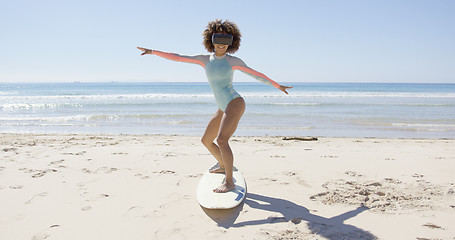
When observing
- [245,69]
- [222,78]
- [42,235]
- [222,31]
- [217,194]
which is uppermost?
[222,31]

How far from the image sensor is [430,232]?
296cm

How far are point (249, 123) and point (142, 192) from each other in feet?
29.6

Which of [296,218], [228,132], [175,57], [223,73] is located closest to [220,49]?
[223,73]

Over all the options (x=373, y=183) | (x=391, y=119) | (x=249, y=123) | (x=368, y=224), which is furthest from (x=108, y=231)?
(x=391, y=119)

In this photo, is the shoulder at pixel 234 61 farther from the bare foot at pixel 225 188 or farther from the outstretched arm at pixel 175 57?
the bare foot at pixel 225 188

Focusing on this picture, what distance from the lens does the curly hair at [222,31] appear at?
153 inches

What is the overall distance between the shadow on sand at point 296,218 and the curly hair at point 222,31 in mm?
1986

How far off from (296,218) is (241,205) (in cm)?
68

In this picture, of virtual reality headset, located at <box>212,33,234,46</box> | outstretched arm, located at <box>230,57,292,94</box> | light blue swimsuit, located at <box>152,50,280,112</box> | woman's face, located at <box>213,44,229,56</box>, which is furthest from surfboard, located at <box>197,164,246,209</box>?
virtual reality headset, located at <box>212,33,234,46</box>

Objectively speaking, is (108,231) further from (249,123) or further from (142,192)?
(249,123)

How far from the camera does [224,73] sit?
3.84 meters

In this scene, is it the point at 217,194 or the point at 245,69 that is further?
the point at 245,69

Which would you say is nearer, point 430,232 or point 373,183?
point 430,232

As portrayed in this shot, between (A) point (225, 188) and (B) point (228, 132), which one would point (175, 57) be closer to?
(B) point (228, 132)
